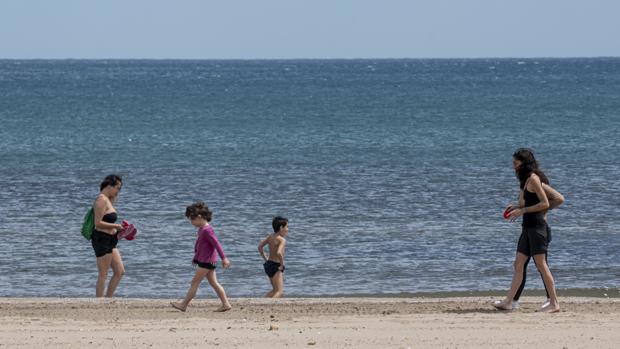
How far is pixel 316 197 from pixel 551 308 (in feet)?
37.8

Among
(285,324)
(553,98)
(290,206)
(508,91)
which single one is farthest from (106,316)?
(508,91)

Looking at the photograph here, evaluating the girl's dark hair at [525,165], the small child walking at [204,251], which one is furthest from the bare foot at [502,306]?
the small child walking at [204,251]

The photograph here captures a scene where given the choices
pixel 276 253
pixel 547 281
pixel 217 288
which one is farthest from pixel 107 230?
pixel 547 281

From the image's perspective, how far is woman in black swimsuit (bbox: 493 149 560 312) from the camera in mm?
10734

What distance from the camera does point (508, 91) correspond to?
280 ft

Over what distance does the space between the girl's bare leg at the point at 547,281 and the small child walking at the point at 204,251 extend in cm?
260

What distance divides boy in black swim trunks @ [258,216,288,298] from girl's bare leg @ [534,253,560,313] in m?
2.77

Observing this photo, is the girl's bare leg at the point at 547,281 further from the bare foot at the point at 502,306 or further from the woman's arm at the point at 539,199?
the woman's arm at the point at 539,199

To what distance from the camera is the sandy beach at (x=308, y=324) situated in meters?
9.63

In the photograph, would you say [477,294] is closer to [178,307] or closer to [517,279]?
[517,279]

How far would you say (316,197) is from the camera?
22.4 m

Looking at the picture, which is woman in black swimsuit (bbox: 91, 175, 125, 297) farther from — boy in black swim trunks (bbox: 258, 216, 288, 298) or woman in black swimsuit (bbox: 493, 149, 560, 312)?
woman in black swimsuit (bbox: 493, 149, 560, 312)

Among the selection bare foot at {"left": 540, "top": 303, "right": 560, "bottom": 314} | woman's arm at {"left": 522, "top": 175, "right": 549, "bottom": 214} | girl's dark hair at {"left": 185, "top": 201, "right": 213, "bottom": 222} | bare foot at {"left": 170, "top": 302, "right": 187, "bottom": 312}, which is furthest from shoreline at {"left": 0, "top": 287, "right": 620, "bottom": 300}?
woman's arm at {"left": 522, "top": 175, "right": 549, "bottom": 214}

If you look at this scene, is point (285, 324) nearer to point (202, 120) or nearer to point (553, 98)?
point (202, 120)
